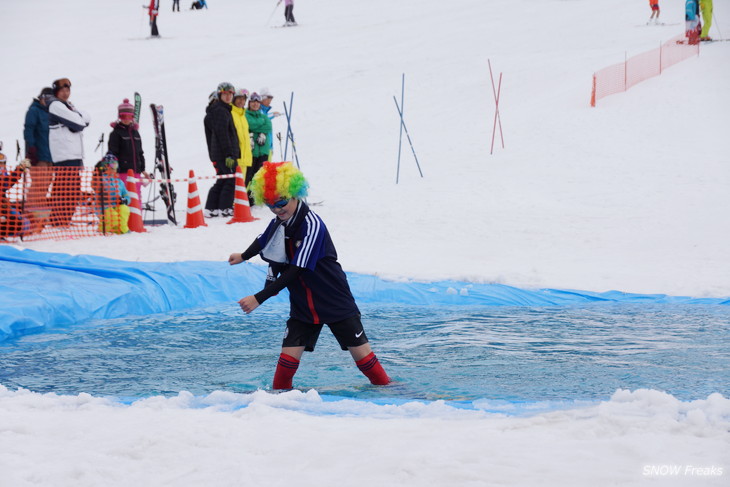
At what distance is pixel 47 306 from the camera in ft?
26.2

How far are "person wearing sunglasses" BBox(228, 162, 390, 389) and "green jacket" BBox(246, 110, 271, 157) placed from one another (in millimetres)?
8356

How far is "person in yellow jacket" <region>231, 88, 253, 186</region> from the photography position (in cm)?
1320

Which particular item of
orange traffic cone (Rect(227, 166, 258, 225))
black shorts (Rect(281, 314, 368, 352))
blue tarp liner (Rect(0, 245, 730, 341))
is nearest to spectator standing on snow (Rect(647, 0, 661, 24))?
orange traffic cone (Rect(227, 166, 258, 225))

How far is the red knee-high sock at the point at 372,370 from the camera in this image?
5.58 meters

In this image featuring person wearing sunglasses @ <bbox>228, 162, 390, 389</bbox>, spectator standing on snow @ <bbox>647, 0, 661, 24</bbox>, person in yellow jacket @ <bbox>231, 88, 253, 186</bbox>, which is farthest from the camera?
spectator standing on snow @ <bbox>647, 0, 661, 24</bbox>

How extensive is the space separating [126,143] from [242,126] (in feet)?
6.13

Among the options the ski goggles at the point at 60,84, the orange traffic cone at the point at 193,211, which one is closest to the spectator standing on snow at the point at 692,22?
the orange traffic cone at the point at 193,211

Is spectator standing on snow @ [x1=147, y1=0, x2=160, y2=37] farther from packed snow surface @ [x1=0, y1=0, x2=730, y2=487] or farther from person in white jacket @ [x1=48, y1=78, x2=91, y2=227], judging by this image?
person in white jacket @ [x1=48, y1=78, x2=91, y2=227]

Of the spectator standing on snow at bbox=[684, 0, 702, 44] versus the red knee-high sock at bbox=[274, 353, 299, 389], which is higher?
the spectator standing on snow at bbox=[684, 0, 702, 44]

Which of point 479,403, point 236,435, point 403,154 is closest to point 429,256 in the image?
point 479,403

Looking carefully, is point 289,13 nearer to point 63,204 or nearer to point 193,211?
point 193,211

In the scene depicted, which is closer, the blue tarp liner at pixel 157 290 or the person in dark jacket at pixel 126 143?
the blue tarp liner at pixel 157 290

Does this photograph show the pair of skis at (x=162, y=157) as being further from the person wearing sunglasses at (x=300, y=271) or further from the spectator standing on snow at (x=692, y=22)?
the spectator standing on snow at (x=692, y=22)

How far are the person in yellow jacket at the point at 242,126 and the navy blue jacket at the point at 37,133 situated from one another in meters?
2.83
